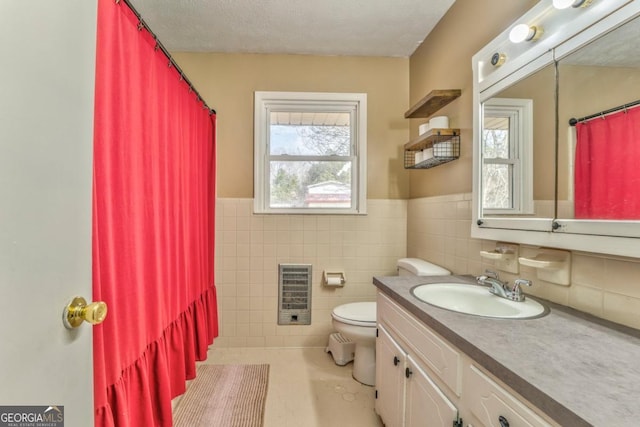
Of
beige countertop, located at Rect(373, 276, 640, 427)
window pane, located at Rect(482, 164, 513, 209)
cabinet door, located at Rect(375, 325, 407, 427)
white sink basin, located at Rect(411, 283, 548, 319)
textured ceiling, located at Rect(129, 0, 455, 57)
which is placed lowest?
cabinet door, located at Rect(375, 325, 407, 427)

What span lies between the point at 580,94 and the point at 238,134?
2.12m

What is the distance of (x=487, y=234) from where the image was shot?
142 centimetres

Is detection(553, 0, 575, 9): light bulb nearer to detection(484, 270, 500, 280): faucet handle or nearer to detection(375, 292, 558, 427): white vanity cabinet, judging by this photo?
detection(484, 270, 500, 280): faucet handle

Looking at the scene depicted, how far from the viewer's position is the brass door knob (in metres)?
0.59

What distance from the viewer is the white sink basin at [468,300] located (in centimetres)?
117

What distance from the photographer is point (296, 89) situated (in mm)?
2422

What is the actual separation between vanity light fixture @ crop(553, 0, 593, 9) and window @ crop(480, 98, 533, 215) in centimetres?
32

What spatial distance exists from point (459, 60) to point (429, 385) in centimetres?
176

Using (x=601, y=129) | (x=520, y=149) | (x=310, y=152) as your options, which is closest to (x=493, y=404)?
(x=601, y=129)

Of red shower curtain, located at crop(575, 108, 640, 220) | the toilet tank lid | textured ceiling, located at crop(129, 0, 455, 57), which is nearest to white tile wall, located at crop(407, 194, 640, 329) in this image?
the toilet tank lid

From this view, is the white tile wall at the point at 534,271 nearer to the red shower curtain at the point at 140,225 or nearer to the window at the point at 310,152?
the window at the point at 310,152

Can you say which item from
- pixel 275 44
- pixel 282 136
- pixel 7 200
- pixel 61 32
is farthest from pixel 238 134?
pixel 7 200

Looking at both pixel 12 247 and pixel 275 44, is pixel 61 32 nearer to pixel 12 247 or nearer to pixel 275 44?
pixel 12 247

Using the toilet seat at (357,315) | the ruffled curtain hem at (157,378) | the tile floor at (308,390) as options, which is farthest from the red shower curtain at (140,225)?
the toilet seat at (357,315)
